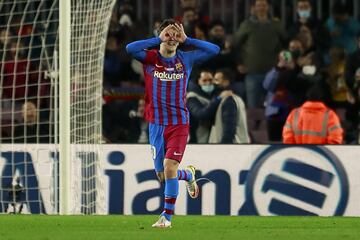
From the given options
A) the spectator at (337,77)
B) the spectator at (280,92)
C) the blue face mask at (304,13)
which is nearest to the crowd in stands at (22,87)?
the spectator at (280,92)

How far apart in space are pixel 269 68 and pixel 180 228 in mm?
7229

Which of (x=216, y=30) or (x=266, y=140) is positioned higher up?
(x=216, y=30)

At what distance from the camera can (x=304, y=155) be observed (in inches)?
603

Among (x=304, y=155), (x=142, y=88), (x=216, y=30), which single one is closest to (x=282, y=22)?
(x=216, y=30)

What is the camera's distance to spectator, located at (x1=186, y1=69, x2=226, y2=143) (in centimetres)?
1691

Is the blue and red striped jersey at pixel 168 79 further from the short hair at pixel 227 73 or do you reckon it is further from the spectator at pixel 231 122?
the short hair at pixel 227 73

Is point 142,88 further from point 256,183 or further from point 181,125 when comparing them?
point 181,125

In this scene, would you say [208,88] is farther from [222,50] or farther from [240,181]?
[240,181]

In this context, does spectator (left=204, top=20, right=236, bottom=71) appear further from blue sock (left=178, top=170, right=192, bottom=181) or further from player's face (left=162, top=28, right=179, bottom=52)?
player's face (left=162, top=28, right=179, bottom=52)

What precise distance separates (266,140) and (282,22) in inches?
73.8

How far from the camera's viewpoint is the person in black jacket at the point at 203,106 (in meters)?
16.9

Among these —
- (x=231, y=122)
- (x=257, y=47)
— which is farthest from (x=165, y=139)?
(x=257, y=47)

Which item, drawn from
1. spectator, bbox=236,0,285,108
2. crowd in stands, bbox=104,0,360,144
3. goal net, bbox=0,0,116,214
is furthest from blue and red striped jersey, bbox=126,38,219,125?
spectator, bbox=236,0,285,108

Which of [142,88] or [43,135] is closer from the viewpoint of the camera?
[43,135]
